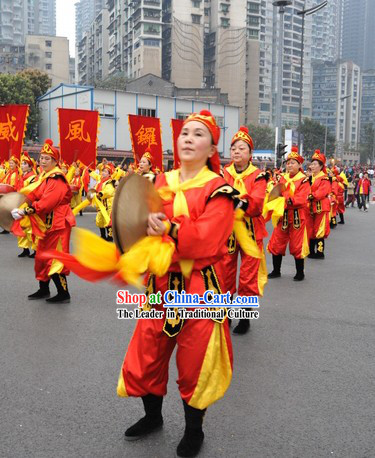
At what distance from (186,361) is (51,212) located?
3577 millimetres

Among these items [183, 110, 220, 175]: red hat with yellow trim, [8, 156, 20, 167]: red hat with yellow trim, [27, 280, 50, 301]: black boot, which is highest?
[183, 110, 220, 175]: red hat with yellow trim

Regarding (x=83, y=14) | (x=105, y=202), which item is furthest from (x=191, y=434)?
(x=83, y=14)

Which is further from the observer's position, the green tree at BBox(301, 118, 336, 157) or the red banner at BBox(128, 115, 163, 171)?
the green tree at BBox(301, 118, 336, 157)

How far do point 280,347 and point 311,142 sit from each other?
62644 millimetres

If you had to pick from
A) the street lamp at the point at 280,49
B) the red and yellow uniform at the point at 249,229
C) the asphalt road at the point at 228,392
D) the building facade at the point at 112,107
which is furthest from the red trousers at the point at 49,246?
the building facade at the point at 112,107

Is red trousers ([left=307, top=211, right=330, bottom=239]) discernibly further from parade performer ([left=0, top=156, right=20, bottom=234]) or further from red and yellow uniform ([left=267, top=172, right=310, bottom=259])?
parade performer ([left=0, top=156, right=20, bottom=234])

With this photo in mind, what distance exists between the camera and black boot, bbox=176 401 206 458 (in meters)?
2.90

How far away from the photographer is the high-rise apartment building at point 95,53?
305ft

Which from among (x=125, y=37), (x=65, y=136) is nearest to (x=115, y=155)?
(x=65, y=136)

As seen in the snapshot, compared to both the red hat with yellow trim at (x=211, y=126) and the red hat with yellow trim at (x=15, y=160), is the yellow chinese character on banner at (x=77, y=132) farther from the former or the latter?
the red hat with yellow trim at (x=211, y=126)

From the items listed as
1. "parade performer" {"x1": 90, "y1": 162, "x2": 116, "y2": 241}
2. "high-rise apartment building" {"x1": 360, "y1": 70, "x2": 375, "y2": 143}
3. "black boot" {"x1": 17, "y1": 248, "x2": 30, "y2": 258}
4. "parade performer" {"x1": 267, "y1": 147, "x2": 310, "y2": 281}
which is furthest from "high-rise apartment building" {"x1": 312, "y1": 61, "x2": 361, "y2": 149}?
"parade performer" {"x1": 267, "y1": 147, "x2": 310, "y2": 281}

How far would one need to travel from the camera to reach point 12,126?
378 inches

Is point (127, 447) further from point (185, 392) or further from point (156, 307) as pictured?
point (156, 307)

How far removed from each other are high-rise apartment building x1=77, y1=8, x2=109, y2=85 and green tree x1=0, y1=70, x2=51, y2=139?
40.1m
